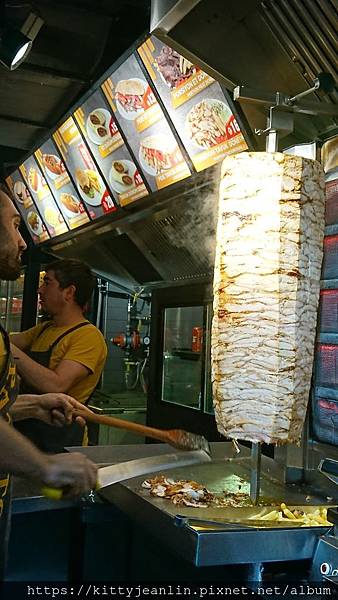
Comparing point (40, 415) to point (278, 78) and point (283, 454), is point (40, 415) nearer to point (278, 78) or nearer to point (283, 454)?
point (283, 454)

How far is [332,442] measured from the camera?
1.81 m

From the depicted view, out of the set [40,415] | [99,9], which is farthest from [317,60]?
[99,9]

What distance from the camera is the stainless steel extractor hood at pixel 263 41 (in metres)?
1.92

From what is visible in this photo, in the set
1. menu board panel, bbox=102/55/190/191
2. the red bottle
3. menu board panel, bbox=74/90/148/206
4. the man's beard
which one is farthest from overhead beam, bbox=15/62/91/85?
the man's beard

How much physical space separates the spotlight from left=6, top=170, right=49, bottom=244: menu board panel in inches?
131

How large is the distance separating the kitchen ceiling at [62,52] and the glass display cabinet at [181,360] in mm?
2028

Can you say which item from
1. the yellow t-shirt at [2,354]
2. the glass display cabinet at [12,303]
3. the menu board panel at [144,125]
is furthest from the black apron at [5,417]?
the glass display cabinet at [12,303]

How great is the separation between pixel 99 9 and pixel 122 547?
364cm

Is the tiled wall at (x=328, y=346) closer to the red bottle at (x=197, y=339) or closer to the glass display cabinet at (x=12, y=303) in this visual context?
the red bottle at (x=197, y=339)

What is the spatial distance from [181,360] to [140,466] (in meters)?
2.60

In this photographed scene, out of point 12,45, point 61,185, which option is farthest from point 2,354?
point 61,185

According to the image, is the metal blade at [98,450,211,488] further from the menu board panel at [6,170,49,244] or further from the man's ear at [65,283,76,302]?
the menu board panel at [6,170,49,244]

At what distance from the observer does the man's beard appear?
199 centimetres

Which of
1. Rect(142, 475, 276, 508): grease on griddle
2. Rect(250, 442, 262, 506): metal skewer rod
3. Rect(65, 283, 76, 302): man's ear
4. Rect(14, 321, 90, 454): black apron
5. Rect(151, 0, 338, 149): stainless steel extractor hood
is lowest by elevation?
Rect(14, 321, 90, 454): black apron
